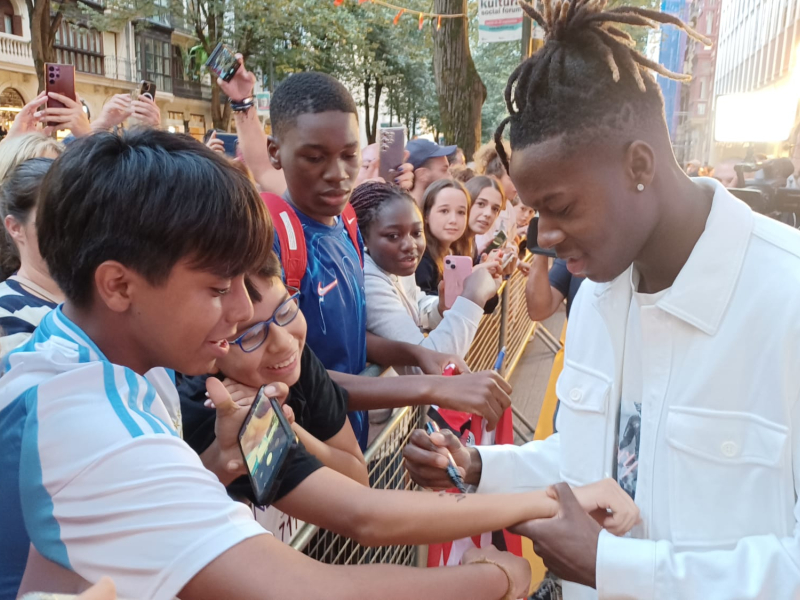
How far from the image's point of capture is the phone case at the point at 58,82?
12.3ft

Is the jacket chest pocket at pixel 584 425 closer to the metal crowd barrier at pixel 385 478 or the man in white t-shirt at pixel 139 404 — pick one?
the man in white t-shirt at pixel 139 404

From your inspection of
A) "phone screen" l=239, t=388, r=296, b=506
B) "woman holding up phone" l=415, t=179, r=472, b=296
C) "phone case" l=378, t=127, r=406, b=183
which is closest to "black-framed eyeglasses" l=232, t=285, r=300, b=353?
"phone screen" l=239, t=388, r=296, b=506

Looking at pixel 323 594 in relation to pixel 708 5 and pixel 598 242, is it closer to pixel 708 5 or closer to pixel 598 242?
pixel 598 242

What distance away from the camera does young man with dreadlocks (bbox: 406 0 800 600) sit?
142cm

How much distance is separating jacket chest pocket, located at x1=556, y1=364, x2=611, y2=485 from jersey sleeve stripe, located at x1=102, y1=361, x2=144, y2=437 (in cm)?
119

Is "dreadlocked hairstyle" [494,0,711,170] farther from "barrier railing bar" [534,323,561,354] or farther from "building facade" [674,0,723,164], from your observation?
"building facade" [674,0,723,164]

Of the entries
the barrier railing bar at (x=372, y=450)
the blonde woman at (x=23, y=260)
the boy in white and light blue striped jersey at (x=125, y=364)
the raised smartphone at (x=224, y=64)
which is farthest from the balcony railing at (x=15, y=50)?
the boy in white and light blue striped jersey at (x=125, y=364)

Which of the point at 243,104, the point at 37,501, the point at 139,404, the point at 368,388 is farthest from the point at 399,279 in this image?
the point at 37,501

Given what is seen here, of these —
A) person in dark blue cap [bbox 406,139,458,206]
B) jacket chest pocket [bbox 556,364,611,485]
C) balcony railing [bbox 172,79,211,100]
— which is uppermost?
balcony railing [bbox 172,79,211,100]

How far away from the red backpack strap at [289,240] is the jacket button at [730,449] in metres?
1.40

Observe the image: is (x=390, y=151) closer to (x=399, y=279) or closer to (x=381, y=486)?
(x=399, y=279)

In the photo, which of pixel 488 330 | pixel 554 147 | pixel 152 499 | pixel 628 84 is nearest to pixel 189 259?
pixel 152 499

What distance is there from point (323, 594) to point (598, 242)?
3.27 feet

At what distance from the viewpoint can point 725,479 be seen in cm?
146
